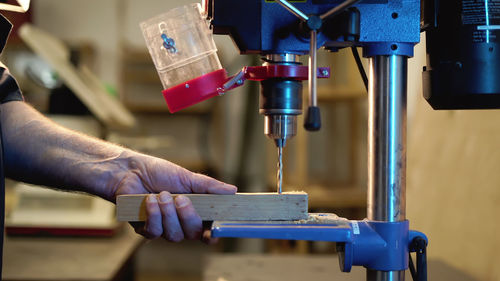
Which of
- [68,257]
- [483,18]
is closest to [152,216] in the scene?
[483,18]

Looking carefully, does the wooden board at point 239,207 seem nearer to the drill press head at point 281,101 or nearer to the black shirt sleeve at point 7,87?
the drill press head at point 281,101

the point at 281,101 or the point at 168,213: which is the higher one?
the point at 281,101

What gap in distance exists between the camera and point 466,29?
701 mm

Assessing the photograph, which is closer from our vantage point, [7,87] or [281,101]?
[281,101]

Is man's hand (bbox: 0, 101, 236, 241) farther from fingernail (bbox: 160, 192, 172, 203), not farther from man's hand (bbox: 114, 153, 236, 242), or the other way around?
fingernail (bbox: 160, 192, 172, 203)

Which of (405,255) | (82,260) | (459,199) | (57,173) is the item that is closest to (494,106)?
(405,255)

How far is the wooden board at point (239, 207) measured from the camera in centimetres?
73

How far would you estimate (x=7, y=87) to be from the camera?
0.93m

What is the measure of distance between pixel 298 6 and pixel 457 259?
834 millimetres

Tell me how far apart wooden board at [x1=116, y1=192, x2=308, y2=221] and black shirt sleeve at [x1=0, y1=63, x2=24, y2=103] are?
0.34m

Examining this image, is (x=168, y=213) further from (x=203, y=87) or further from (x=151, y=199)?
(x=203, y=87)

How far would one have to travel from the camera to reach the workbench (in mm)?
1322

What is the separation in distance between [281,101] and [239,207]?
163 millimetres

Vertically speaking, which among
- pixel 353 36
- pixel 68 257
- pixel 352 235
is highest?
pixel 353 36
